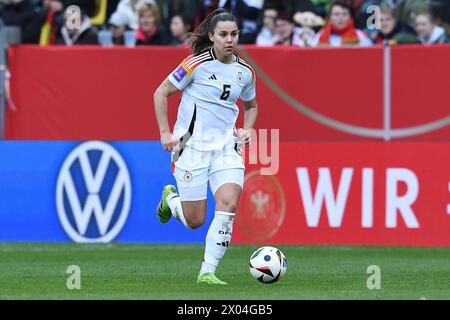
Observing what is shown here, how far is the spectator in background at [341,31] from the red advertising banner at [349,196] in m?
2.21

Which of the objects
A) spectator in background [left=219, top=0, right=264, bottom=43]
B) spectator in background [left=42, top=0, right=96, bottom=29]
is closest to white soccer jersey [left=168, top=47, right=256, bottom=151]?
spectator in background [left=219, top=0, right=264, bottom=43]

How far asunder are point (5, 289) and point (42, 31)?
942 centimetres

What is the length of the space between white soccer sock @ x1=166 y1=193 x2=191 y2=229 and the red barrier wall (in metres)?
4.64

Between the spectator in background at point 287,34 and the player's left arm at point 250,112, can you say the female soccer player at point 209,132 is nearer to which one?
the player's left arm at point 250,112

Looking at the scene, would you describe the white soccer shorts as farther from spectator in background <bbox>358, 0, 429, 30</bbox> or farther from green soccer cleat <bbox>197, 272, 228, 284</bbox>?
spectator in background <bbox>358, 0, 429, 30</bbox>

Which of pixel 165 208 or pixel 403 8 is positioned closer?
pixel 165 208

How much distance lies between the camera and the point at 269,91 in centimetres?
1686

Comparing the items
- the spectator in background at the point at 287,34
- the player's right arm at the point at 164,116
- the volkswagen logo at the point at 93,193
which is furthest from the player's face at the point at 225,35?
the spectator in background at the point at 287,34

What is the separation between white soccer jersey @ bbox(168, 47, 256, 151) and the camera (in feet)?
37.7

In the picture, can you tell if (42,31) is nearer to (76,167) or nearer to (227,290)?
(76,167)

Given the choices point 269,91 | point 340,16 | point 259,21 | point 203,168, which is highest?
point 259,21

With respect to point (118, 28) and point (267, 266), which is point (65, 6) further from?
point (267, 266)

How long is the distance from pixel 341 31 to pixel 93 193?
4.27 m

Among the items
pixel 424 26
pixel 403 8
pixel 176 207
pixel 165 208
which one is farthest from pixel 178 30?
pixel 176 207
